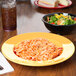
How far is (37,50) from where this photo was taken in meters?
1.56

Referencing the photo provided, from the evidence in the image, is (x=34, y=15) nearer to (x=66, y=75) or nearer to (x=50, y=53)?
(x=50, y=53)

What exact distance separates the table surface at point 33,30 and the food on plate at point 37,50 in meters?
0.07

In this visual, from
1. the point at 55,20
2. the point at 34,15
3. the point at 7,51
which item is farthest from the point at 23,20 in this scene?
the point at 7,51

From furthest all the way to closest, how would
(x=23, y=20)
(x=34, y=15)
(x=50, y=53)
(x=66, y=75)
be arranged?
1. (x=34, y=15)
2. (x=23, y=20)
3. (x=50, y=53)
4. (x=66, y=75)

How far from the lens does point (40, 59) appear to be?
1.47m

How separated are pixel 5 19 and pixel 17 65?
0.59m

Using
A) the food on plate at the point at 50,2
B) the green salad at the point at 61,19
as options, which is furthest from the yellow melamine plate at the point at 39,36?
the food on plate at the point at 50,2

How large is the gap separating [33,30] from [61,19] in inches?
10.5

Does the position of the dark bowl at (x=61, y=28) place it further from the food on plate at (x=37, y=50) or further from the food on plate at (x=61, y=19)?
the food on plate at (x=37, y=50)

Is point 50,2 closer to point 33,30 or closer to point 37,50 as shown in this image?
point 33,30

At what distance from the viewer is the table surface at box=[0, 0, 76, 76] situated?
143cm

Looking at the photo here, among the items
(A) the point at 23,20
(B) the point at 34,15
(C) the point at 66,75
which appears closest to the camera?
(C) the point at 66,75

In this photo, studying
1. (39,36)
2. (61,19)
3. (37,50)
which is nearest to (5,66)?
(37,50)

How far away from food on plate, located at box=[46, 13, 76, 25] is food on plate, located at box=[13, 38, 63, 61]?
0.32 m
